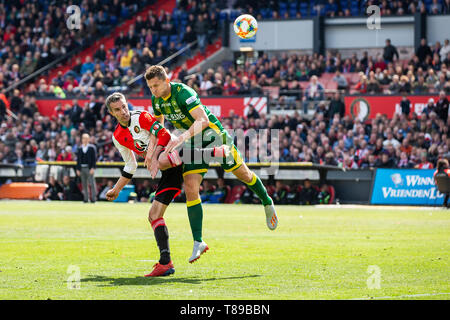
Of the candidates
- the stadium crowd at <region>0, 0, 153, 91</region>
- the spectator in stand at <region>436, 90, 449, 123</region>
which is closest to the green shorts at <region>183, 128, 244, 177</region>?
the spectator in stand at <region>436, 90, 449, 123</region>

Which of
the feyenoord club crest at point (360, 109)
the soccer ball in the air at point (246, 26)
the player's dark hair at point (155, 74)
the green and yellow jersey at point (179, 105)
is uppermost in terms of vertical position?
the soccer ball in the air at point (246, 26)

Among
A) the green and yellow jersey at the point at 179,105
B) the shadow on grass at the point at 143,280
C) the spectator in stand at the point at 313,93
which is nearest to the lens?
the shadow on grass at the point at 143,280

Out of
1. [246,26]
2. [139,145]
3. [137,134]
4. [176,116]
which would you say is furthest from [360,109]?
[137,134]

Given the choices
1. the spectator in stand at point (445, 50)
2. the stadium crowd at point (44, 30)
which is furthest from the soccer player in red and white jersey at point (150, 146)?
the stadium crowd at point (44, 30)

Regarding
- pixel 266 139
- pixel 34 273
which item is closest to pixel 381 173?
pixel 266 139

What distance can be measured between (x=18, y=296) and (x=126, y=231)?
8.49 m

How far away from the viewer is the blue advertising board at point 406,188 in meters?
27.9

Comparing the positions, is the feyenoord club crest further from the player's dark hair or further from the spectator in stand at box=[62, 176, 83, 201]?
the player's dark hair

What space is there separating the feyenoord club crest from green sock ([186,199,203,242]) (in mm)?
22962

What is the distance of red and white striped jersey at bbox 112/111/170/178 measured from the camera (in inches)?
392

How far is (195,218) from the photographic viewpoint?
10070 millimetres

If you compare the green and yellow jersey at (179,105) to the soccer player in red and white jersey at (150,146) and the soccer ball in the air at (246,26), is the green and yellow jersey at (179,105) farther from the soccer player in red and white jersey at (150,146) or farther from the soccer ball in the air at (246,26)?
the soccer ball in the air at (246,26)

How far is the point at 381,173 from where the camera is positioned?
2889 centimetres

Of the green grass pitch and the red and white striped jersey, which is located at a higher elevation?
the red and white striped jersey
